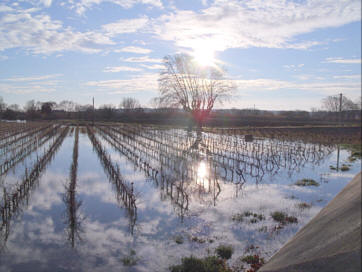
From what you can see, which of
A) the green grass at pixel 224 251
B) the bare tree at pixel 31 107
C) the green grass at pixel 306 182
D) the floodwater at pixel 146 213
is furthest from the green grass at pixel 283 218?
the bare tree at pixel 31 107

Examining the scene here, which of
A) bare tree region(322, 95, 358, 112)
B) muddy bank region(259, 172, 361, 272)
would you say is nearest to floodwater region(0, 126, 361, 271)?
muddy bank region(259, 172, 361, 272)

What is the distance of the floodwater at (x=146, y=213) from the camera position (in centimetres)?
666

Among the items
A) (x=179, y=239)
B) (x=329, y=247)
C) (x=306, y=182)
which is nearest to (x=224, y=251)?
(x=179, y=239)

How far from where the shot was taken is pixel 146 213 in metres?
9.37

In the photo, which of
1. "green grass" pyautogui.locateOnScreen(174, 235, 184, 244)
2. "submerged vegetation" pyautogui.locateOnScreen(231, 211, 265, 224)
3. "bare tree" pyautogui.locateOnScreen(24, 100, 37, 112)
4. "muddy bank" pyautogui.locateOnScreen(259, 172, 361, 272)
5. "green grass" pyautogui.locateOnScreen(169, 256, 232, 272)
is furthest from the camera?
"bare tree" pyautogui.locateOnScreen(24, 100, 37, 112)

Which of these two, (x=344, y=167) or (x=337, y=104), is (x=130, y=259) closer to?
(x=344, y=167)

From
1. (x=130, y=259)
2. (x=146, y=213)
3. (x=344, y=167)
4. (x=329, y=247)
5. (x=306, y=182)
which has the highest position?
(x=329, y=247)

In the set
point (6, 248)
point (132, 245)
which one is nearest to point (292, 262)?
point (132, 245)

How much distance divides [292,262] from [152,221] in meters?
4.46

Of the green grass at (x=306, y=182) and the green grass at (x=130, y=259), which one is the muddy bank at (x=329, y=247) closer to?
the green grass at (x=130, y=259)

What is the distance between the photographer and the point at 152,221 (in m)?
8.66

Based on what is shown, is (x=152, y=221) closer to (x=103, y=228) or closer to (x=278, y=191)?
(x=103, y=228)

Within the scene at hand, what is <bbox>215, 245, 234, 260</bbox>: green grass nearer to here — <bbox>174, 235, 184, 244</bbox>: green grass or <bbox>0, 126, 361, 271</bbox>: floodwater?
<bbox>0, 126, 361, 271</bbox>: floodwater

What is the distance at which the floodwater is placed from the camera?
666cm
